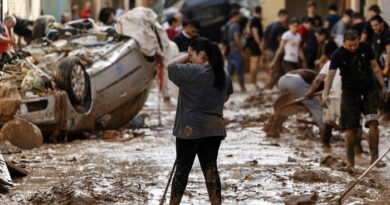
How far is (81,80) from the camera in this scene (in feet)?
51.6

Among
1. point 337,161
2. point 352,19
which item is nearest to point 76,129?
point 337,161

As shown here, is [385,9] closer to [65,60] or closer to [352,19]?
[352,19]

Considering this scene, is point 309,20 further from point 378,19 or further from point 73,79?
point 73,79

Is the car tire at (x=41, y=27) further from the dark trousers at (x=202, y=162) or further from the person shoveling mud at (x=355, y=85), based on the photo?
the dark trousers at (x=202, y=162)

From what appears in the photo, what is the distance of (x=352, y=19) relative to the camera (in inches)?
875

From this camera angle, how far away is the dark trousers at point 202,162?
8867 millimetres

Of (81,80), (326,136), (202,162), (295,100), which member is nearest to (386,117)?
(295,100)

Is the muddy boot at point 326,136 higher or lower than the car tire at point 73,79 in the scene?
lower

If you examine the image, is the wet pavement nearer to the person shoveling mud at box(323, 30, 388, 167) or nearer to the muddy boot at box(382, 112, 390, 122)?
the person shoveling mud at box(323, 30, 388, 167)

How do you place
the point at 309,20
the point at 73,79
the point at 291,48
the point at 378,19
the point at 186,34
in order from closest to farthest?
1. the point at 73,79
2. the point at 186,34
3. the point at 378,19
4. the point at 291,48
5. the point at 309,20

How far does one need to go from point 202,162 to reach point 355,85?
3.86 meters

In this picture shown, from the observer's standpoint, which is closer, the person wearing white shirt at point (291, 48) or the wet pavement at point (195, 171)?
the wet pavement at point (195, 171)

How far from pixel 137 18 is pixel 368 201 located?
8.51m

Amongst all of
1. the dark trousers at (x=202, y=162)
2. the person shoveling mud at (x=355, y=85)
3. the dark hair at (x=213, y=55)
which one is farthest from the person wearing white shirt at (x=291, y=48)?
the dark hair at (x=213, y=55)
